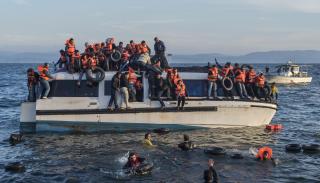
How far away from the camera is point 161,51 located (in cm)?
2547

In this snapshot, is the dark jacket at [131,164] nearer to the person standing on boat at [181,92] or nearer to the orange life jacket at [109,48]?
the person standing on boat at [181,92]

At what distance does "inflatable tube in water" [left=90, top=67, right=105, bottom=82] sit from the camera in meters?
22.9

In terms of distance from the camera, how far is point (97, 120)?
22844 millimetres

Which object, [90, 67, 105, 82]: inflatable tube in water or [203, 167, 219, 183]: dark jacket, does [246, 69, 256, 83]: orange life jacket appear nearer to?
[90, 67, 105, 82]: inflatable tube in water

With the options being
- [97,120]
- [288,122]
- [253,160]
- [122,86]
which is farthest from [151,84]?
[288,122]

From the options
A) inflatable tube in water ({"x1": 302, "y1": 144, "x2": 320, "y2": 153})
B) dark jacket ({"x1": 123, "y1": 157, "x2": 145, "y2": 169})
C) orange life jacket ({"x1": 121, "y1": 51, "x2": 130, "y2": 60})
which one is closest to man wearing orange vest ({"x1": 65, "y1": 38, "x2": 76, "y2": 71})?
orange life jacket ({"x1": 121, "y1": 51, "x2": 130, "y2": 60})

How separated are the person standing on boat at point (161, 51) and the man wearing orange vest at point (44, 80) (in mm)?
5579

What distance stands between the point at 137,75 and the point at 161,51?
2.71 m

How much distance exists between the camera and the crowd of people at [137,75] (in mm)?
22766

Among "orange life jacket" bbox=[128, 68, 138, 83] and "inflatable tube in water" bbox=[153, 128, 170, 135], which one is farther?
"orange life jacket" bbox=[128, 68, 138, 83]

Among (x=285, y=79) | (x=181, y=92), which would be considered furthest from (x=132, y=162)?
(x=285, y=79)

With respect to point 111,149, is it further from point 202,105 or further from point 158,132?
point 202,105

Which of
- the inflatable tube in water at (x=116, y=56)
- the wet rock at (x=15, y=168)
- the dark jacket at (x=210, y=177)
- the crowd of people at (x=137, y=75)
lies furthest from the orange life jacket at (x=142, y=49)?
the dark jacket at (x=210, y=177)

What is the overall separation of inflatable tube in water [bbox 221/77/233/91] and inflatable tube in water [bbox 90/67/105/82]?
556 cm
